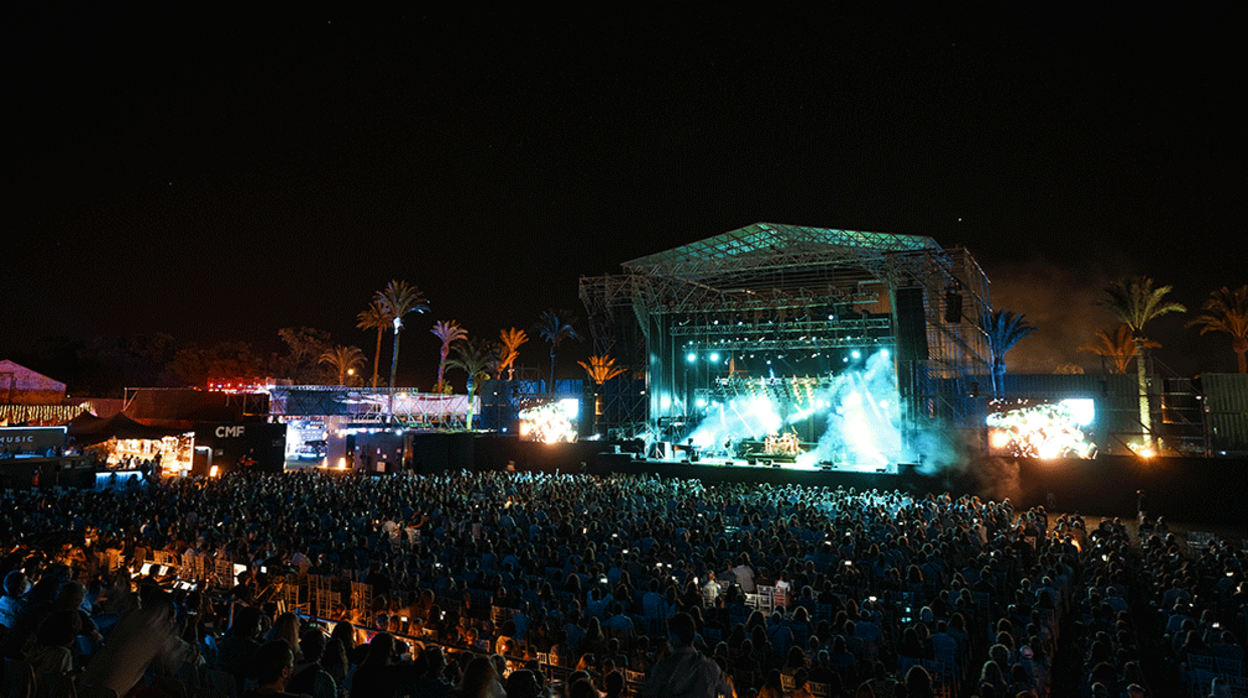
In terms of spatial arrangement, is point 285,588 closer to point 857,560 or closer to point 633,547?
point 633,547

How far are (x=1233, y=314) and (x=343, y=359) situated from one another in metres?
59.5

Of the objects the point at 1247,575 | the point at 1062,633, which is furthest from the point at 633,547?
the point at 1247,575

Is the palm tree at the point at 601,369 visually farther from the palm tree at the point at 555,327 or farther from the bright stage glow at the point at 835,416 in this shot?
the palm tree at the point at 555,327

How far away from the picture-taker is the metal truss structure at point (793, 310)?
23.8 meters

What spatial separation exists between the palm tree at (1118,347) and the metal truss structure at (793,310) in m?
12.3

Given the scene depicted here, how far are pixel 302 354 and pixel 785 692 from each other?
62088 mm

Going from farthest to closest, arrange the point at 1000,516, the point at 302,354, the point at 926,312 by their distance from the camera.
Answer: the point at 302,354
the point at 926,312
the point at 1000,516

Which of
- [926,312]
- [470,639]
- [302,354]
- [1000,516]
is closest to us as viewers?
[470,639]

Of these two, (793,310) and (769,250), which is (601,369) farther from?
(769,250)

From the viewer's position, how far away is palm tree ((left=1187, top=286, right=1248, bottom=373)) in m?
27.7

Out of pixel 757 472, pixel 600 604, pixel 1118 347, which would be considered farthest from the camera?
pixel 1118 347

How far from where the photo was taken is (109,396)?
4794 cm

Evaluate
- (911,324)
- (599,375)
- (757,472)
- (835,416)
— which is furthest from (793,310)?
(599,375)

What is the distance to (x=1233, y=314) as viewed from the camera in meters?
27.8
